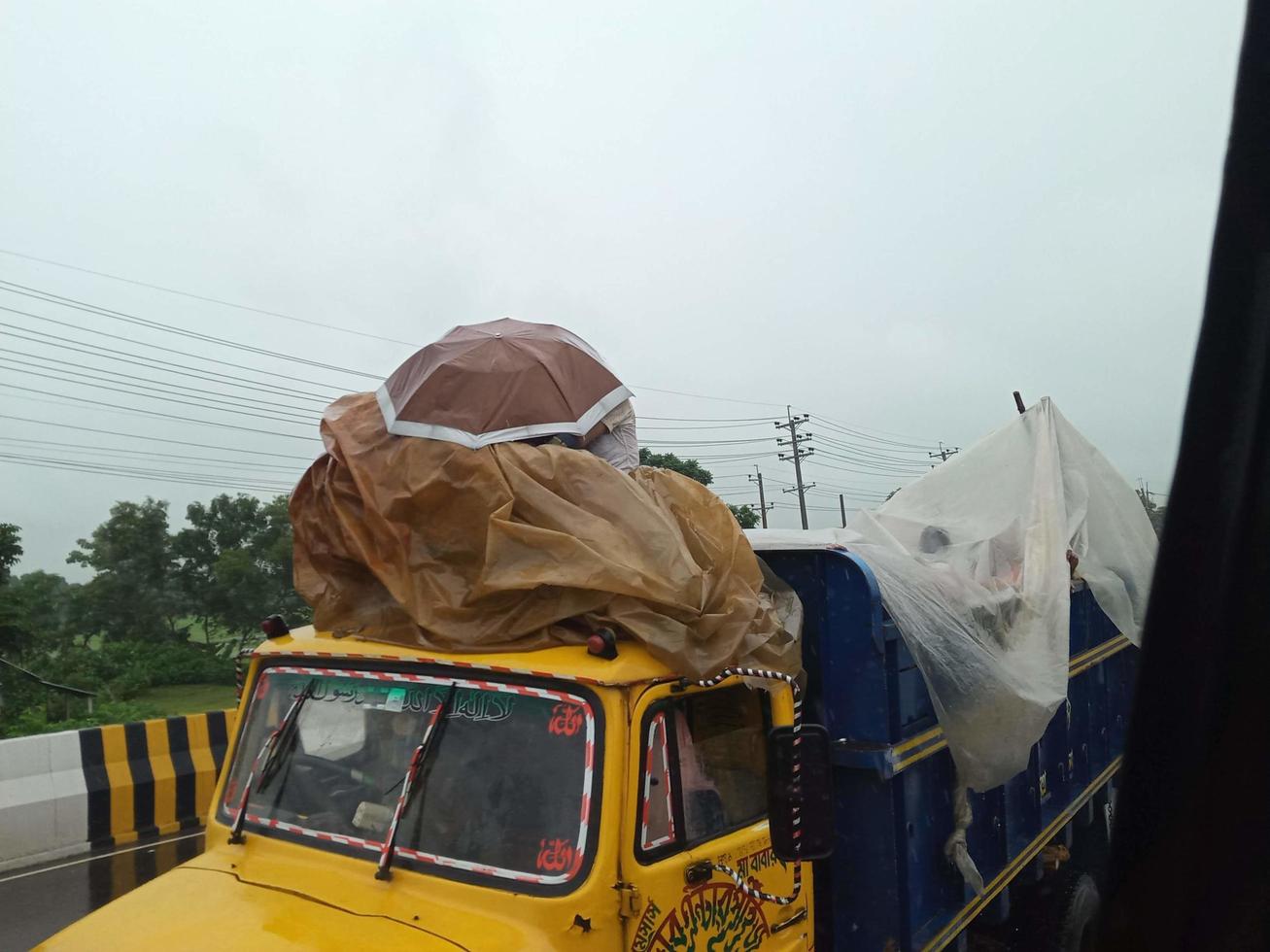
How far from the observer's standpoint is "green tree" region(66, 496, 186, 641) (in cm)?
2047

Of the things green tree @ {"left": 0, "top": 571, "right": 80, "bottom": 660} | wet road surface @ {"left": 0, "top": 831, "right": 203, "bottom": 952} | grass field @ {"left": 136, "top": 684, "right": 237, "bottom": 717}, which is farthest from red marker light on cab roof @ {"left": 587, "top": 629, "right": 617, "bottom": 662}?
green tree @ {"left": 0, "top": 571, "right": 80, "bottom": 660}

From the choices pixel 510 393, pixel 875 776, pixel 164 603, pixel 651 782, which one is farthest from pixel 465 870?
pixel 164 603

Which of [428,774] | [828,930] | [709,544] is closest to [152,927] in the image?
[428,774]

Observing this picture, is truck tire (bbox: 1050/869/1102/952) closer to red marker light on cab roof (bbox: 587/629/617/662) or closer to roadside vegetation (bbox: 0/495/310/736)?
red marker light on cab roof (bbox: 587/629/617/662)

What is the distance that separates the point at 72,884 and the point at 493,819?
20.6 ft

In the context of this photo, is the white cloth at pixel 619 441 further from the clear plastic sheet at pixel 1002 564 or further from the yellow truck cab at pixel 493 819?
the yellow truck cab at pixel 493 819

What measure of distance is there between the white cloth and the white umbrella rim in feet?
0.22

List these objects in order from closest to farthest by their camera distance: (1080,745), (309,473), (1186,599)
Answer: (1186,599), (309,473), (1080,745)

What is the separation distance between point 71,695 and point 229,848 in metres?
13.9

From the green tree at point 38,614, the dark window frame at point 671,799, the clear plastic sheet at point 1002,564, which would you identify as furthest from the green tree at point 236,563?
the dark window frame at point 671,799

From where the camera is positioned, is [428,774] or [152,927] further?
[428,774]

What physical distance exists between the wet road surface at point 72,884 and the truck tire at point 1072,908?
596 centimetres

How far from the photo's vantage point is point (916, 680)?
3.94 m

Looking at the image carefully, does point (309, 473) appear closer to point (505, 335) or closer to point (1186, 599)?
point (505, 335)
